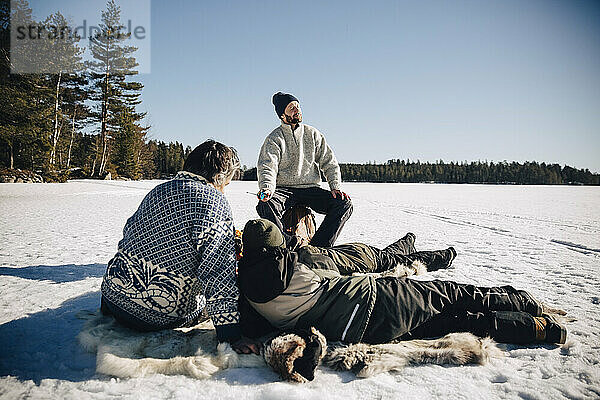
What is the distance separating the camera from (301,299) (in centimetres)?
183

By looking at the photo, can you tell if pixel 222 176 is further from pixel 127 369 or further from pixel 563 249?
pixel 563 249

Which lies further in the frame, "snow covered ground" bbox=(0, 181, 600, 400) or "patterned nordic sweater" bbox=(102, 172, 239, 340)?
"patterned nordic sweater" bbox=(102, 172, 239, 340)

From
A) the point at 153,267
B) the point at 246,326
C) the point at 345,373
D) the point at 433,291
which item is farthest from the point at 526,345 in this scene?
the point at 153,267

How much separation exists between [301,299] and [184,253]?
64 cm

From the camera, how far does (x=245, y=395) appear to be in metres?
1.55

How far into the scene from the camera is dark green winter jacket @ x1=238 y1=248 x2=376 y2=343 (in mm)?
1766

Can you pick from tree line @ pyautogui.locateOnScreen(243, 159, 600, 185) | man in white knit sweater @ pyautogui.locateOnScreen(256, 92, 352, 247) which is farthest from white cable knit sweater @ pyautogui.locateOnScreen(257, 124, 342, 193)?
tree line @ pyautogui.locateOnScreen(243, 159, 600, 185)

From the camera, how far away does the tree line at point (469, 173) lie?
43.5 metres

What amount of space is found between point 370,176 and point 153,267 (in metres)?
53.2

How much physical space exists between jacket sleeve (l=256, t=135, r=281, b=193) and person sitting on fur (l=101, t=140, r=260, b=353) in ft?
6.71

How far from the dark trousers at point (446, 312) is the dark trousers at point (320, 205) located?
1865 mm

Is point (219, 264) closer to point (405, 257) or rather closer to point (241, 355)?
point (241, 355)

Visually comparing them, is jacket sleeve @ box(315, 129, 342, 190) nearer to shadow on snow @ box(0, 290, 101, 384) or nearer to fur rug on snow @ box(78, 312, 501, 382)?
fur rug on snow @ box(78, 312, 501, 382)

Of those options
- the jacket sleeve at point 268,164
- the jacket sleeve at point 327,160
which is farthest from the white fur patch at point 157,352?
the jacket sleeve at point 327,160
